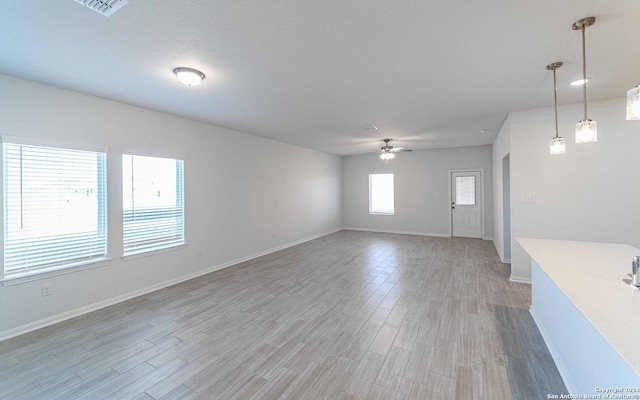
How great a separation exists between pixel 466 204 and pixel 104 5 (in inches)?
338

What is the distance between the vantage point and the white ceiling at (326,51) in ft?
6.07

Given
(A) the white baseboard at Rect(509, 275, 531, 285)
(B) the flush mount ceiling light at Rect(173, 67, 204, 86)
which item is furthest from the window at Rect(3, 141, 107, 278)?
(A) the white baseboard at Rect(509, 275, 531, 285)

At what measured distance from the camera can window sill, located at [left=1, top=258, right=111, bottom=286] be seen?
282cm

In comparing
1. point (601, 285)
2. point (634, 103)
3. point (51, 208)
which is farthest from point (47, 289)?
point (634, 103)

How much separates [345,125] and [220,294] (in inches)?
141

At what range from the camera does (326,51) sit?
238 cm

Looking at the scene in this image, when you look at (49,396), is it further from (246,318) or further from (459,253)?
(459,253)

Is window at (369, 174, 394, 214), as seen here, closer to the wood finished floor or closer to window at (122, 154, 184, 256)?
the wood finished floor

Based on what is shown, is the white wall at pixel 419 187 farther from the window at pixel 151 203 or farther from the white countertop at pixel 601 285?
the window at pixel 151 203

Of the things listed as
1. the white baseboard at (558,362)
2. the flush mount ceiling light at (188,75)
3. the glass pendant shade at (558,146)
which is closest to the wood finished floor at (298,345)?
the white baseboard at (558,362)

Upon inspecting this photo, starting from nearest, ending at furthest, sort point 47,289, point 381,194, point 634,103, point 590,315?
point 590,315 < point 634,103 < point 47,289 < point 381,194

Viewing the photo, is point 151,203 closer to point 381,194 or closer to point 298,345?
point 298,345

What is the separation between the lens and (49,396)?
195cm

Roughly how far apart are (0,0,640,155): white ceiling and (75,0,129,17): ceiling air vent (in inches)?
2.1
